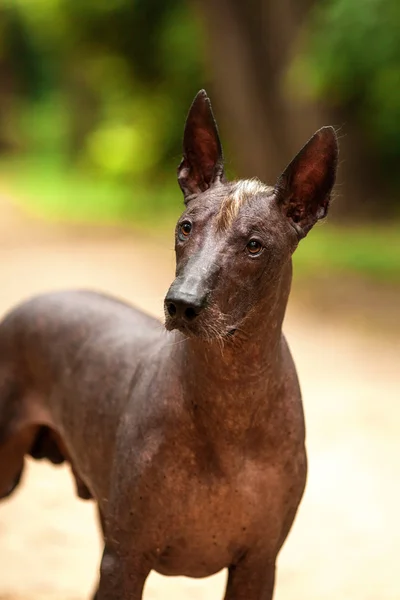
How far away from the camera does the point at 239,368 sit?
7.60 ft

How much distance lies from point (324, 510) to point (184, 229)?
106 inches

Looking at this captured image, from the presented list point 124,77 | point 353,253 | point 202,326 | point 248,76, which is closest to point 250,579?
point 202,326

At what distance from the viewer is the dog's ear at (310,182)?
7.40ft

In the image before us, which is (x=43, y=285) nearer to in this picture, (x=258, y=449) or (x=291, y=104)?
(x=291, y=104)

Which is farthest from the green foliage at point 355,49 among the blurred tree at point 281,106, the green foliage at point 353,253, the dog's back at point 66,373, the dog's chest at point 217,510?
the dog's chest at point 217,510

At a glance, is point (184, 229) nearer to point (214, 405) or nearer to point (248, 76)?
point (214, 405)

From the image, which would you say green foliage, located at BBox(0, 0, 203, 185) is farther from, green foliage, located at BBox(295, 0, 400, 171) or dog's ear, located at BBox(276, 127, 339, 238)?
dog's ear, located at BBox(276, 127, 339, 238)

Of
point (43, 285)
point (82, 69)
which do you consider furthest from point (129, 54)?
point (43, 285)

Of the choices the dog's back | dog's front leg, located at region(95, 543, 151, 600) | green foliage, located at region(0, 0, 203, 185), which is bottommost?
dog's front leg, located at region(95, 543, 151, 600)

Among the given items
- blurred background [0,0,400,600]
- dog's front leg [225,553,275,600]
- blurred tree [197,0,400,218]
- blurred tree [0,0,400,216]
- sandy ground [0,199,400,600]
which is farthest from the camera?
blurred tree [197,0,400,218]

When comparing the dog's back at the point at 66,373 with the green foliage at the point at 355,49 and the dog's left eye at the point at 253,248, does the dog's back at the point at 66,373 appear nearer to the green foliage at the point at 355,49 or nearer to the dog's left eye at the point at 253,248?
the dog's left eye at the point at 253,248

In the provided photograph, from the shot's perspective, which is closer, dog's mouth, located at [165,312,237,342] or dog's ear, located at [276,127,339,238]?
dog's mouth, located at [165,312,237,342]

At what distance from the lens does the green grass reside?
9.88 meters

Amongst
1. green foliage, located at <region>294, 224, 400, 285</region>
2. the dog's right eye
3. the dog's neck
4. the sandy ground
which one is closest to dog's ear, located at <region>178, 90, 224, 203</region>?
the dog's right eye
